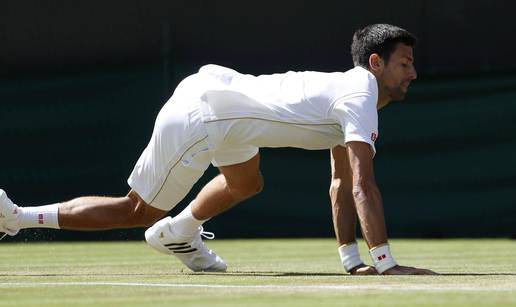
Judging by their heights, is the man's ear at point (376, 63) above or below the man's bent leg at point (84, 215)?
above

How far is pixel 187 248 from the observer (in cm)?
734

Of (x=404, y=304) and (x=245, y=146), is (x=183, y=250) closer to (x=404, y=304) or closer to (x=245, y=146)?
(x=245, y=146)

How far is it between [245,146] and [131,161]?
625cm

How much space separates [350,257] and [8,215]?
6.00 feet

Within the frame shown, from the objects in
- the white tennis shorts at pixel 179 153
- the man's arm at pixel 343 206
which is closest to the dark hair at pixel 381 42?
the man's arm at pixel 343 206

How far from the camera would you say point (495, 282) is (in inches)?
233

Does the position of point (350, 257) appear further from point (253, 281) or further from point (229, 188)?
point (253, 281)

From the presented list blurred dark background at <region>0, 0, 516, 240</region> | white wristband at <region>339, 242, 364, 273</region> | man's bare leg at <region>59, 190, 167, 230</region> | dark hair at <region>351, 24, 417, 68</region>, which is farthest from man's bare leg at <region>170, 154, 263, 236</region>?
blurred dark background at <region>0, 0, 516, 240</region>

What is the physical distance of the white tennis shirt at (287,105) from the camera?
6574 millimetres

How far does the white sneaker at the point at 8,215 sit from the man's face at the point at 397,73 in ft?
6.80

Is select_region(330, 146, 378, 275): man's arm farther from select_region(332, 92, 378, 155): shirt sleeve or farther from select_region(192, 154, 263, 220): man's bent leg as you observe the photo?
select_region(332, 92, 378, 155): shirt sleeve

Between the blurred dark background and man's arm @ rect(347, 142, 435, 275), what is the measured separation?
6.30m

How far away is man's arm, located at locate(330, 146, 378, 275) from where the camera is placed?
701 cm

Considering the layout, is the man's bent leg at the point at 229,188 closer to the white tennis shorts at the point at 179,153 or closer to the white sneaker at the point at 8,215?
the white tennis shorts at the point at 179,153
